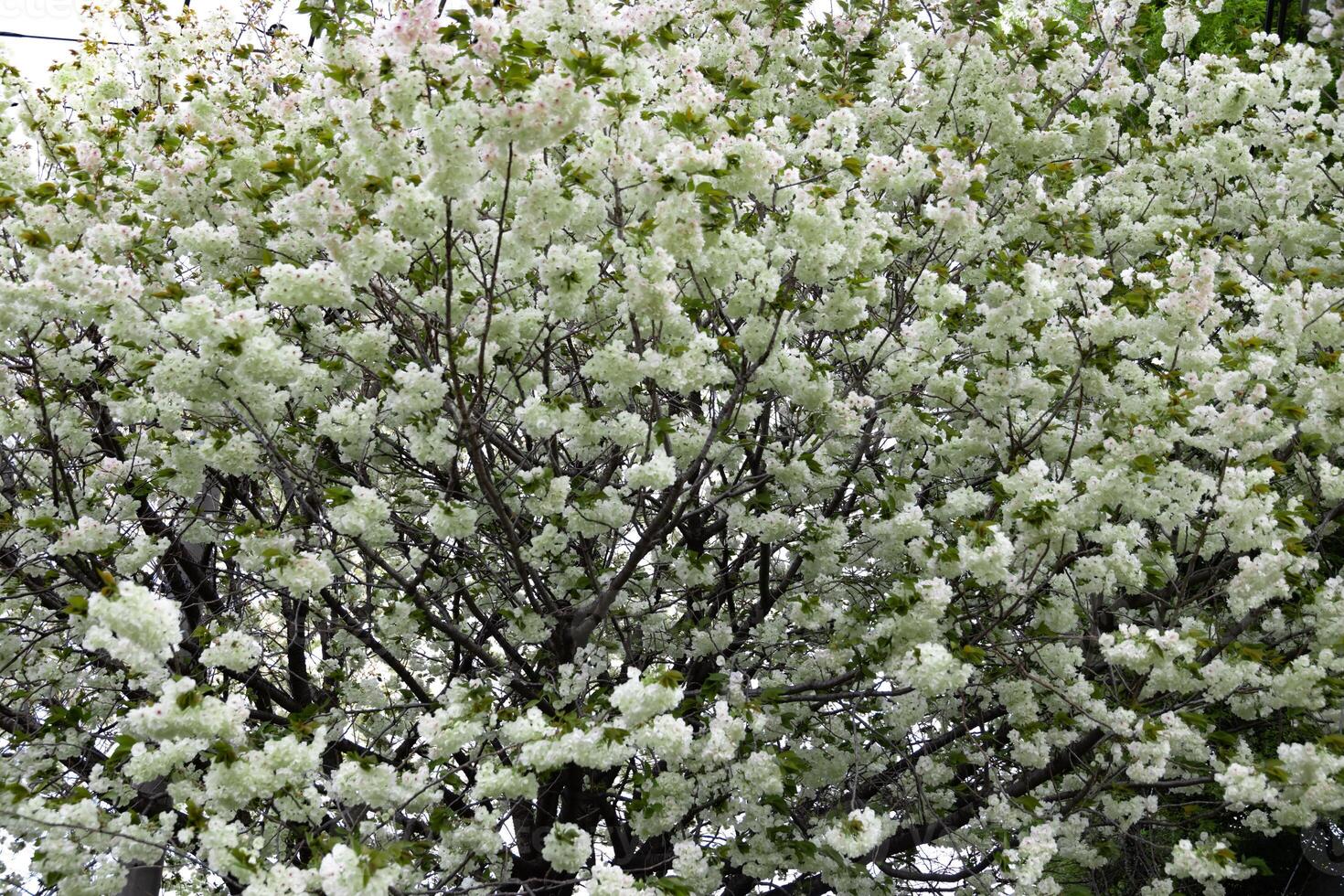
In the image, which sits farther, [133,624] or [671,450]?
[671,450]

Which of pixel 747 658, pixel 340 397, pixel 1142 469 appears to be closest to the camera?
pixel 1142 469

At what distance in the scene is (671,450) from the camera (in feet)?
14.7

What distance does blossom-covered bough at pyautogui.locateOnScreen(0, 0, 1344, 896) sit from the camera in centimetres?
376

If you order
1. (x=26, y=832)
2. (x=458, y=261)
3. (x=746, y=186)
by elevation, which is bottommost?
(x=26, y=832)

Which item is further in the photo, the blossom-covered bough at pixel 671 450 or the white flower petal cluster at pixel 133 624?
the blossom-covered bough at pixel 671 450

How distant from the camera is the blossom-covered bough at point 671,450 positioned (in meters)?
3.76

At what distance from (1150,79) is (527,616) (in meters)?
4.63

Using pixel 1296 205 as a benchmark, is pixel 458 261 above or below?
above

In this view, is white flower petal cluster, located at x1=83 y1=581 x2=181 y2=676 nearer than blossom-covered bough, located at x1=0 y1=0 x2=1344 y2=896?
Yes

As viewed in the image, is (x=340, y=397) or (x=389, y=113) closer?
(x=389, y=113)

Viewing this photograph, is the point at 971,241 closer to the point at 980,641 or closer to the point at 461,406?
the point at 980,641

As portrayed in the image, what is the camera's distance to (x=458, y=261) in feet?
14.7

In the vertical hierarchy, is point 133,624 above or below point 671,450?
below

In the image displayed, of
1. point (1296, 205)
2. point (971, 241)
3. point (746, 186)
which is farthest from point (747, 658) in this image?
point (1296, 205)
